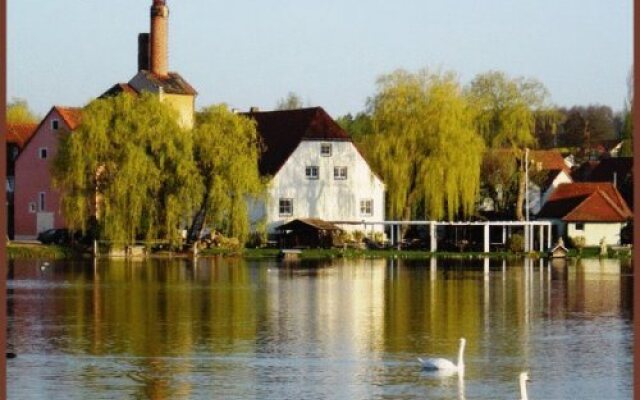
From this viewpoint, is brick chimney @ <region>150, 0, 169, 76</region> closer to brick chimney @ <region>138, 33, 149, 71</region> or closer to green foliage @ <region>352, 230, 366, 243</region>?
brick chimney @ <region>138, 33, 149, 71</region>

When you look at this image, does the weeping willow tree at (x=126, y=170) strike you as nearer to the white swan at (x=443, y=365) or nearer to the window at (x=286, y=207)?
the window at (x=286, y=207)

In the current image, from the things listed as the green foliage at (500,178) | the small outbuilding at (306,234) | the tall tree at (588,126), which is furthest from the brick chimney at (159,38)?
the tall tree at (588,126)

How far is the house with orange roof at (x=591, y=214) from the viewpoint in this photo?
257 ft

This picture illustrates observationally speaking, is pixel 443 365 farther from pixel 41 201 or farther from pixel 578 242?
pixel 41 201

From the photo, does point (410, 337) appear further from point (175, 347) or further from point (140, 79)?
point (140, 79)

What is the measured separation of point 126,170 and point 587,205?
25245mm

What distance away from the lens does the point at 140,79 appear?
8238 cm

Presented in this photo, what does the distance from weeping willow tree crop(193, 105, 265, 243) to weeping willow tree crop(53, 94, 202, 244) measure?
2.78 ft

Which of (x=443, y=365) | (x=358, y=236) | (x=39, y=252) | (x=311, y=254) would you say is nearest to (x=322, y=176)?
(x=358, y=236)

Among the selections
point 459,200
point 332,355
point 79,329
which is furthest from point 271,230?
point 332,355

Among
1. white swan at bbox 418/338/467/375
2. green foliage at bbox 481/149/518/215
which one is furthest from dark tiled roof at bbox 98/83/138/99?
white swan at bbox 418/338/467/375

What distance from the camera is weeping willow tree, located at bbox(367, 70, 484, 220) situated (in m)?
74.3

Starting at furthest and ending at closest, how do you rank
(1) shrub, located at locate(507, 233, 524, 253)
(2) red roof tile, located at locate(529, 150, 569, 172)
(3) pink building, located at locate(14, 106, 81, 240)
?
(2) red roof tile, located at locate(529, 150, 569, 172) < (3) pink building, located at locate(14, 106, 81, 240) < (1) shrub, located at locate(507, 233, 524, 253)

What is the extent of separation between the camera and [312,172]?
79.4m
